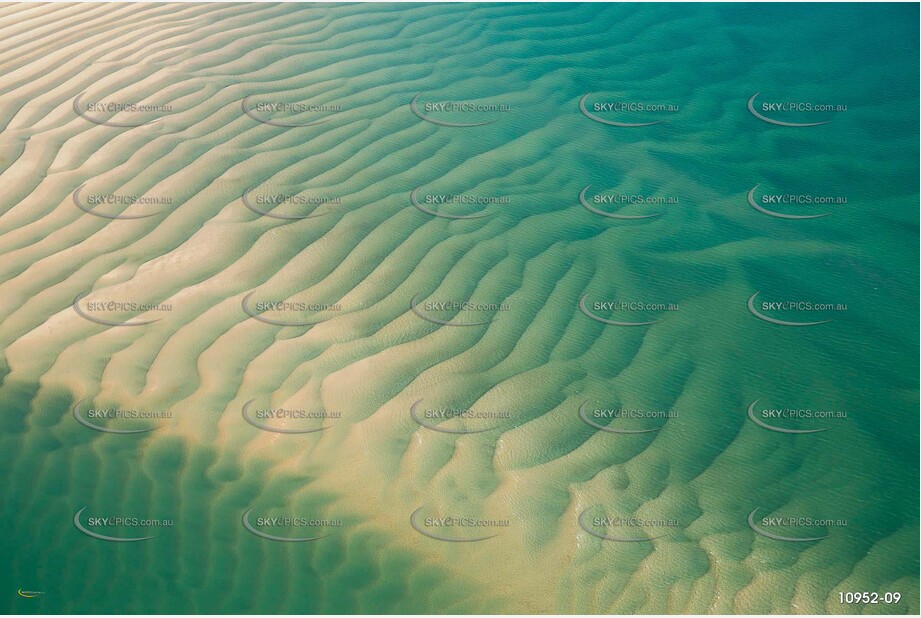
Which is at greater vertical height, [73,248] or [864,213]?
[73,248]

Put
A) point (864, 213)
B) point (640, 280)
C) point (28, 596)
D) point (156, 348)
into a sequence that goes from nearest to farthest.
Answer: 1. point (28, 596)
2. point (156, 348)
3. point (640, 280)
4. point (864, 213)

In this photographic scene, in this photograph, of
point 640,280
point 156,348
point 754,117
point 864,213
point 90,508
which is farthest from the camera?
point 754,117

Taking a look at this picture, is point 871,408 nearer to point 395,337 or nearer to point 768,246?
point 768,246

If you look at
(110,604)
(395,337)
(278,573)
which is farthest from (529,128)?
(110,604)

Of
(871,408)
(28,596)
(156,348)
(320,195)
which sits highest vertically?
(320,195)

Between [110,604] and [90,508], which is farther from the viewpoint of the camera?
[90,508]

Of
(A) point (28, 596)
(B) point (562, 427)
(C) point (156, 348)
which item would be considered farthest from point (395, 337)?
(A) point (28, 596)

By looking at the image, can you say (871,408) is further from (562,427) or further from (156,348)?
(156,348)
